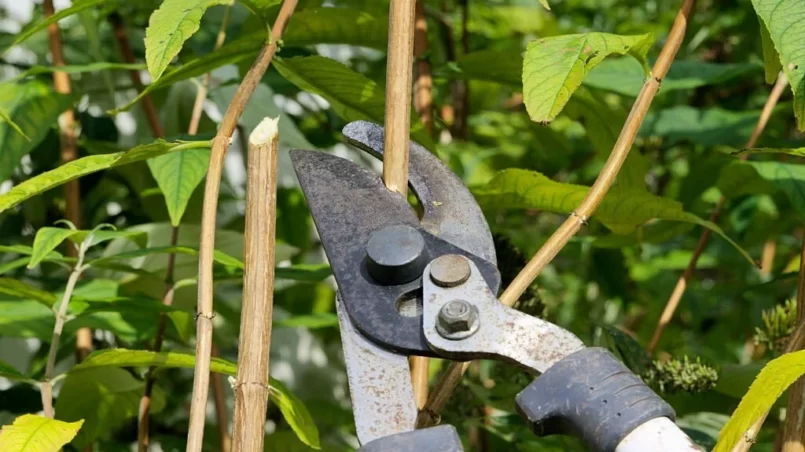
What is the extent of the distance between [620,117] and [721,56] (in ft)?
3.27

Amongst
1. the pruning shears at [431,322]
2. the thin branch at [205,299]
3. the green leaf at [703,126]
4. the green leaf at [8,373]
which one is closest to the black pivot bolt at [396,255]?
the pruning shears at [431,322]

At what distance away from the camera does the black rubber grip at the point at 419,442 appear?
66 cm

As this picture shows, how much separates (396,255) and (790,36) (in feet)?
1.04

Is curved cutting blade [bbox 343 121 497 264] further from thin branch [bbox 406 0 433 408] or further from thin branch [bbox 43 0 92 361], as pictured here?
thin branch [bbox 43 0 92 361]

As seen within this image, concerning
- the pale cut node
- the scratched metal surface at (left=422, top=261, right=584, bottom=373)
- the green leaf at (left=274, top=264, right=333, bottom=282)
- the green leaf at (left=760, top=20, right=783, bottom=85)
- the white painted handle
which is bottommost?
the green leaf at (left=274, top=264, right=333, bottom=282)

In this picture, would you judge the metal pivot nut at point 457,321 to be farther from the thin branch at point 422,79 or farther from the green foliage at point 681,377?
the thin branch at point 422,79

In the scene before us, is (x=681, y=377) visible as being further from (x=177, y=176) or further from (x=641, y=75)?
(x=177, y=176)

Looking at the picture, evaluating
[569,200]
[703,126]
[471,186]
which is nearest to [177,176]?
[569,200]

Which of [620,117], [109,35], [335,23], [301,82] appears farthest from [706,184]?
[109,35]

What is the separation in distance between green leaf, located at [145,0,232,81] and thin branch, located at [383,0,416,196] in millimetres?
117

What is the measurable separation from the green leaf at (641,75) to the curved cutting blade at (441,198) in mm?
476

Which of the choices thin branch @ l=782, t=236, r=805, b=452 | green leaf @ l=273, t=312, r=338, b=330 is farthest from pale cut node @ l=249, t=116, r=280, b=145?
green leaf @ l=273, t=312, r=338, b=330

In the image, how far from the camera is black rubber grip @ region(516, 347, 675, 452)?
2.08 feet

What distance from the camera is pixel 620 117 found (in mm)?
1187
